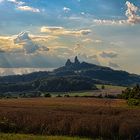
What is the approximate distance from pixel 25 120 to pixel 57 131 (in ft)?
11.1

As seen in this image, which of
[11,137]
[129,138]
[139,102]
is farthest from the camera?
[139,102]

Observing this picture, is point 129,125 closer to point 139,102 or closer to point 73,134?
point 73,134

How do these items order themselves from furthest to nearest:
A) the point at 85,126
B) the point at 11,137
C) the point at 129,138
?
the point at 85,126, the point at 129,138, the point at 11,137

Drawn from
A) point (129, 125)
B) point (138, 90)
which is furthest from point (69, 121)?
point (138, 90)

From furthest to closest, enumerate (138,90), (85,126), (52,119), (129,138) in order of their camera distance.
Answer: (138,90), (52,119), (85,126), (129,138)

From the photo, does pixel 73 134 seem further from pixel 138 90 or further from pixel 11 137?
pixel 138 90

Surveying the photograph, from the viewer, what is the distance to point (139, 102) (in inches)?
3932

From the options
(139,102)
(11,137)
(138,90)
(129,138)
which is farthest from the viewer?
(138,90)

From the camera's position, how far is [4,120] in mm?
35656

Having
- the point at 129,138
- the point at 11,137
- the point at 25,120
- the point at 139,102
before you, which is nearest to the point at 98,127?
the point at 129,138

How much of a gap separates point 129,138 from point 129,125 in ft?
9.64

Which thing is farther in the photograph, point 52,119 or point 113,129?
point 52,119

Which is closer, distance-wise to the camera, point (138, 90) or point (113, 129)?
point (113, 129)

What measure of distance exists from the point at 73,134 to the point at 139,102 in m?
67.4
